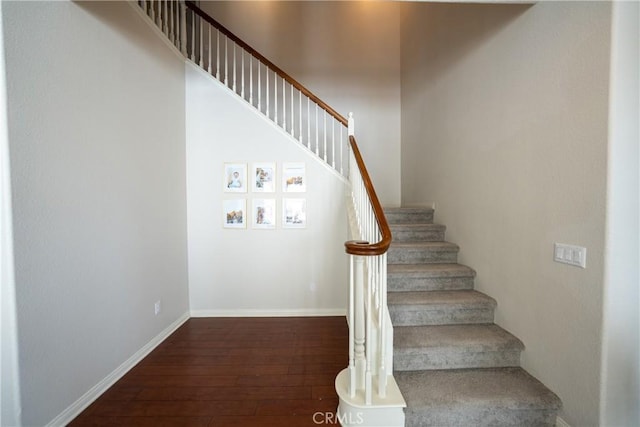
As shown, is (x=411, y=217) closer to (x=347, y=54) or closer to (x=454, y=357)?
(x=454, y=357)

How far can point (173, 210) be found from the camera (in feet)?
10.1

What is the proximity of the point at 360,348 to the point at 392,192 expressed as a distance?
136 inches

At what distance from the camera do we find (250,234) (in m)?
3.43

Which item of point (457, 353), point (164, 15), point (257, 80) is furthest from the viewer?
point (257, 80)

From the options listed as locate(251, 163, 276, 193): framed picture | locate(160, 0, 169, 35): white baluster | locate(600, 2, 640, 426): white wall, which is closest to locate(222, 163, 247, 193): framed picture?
locate(251, 163, 276, 193): framed picture

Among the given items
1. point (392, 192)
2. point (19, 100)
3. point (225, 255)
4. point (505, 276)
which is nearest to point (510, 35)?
point (505, 276)

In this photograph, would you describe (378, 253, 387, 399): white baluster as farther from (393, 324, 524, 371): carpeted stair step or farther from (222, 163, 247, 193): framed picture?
(222, 163, 247, 193): framed picture

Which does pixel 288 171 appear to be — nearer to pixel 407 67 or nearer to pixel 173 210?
pixel 173 210

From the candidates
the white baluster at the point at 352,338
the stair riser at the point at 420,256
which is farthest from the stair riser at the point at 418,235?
the white baluster at the point at 352,338

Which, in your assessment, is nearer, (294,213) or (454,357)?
(454,357)

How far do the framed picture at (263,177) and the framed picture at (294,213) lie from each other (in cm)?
27

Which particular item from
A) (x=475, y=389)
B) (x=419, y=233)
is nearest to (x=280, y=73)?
(x=419, y=233)

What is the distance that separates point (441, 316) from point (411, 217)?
147 cm

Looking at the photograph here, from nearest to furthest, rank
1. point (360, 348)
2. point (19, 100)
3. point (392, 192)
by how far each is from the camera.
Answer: point (19, 100)
point (360, 348)
point (392, 192)
